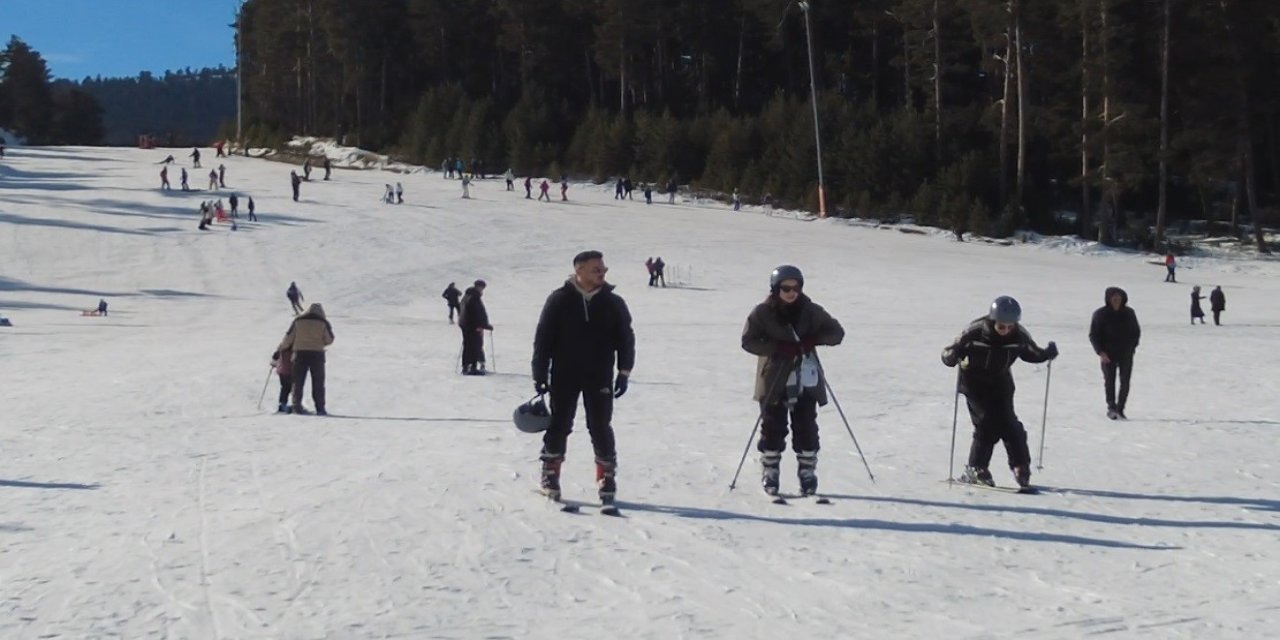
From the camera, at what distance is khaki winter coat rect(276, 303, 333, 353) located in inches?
589

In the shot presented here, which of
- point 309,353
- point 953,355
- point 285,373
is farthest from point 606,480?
point 285,373

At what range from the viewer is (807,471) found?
867 centimetres

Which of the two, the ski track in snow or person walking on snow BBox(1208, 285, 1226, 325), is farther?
person walking on snow BBox(1208, 285, 1226, 325)

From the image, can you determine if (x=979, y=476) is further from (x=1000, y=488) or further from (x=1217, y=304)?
(x=1217, y=304)

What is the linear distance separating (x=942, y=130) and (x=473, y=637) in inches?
2191

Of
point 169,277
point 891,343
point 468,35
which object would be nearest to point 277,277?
point 169,277

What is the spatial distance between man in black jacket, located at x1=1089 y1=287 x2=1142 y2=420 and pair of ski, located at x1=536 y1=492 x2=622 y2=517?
7480 mm

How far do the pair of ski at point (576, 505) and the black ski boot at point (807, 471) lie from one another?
1311 mm

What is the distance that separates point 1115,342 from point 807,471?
6.52m

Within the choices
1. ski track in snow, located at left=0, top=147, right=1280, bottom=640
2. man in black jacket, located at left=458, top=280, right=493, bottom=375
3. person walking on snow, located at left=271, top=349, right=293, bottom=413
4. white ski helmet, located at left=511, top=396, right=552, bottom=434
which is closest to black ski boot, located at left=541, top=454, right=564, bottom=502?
ski track in snow, located at left=0, top=147, right=1280, bottom=640

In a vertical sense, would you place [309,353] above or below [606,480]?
above

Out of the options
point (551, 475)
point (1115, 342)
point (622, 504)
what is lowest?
point (622, 504)

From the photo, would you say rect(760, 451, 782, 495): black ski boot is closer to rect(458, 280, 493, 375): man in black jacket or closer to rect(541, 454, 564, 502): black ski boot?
rect(541, 454, 564, 502): black ski boot

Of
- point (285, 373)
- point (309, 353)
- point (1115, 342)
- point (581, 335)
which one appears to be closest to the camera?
point (581, 335)
